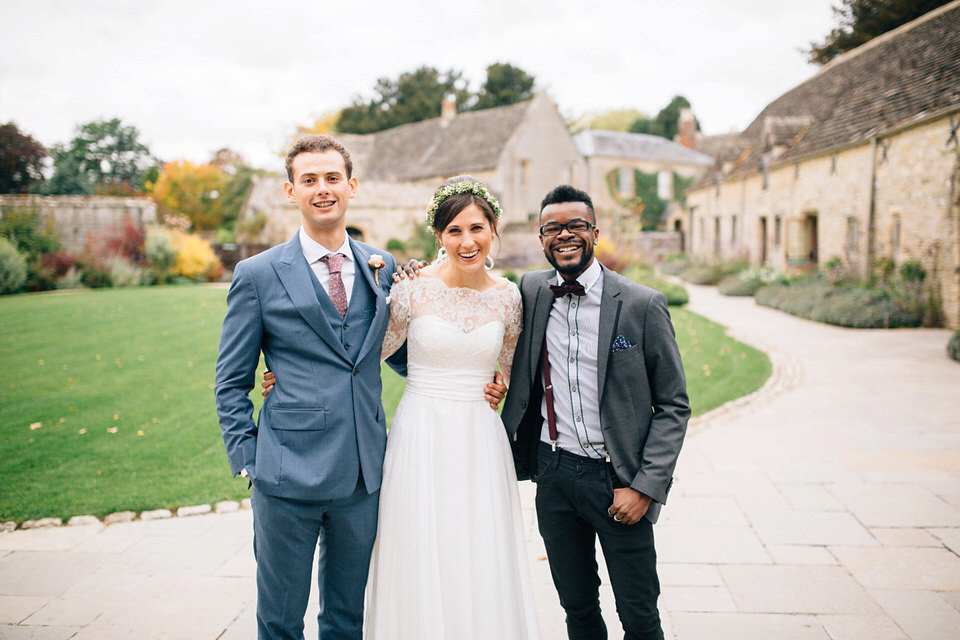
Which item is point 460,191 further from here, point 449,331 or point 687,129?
point 687,129

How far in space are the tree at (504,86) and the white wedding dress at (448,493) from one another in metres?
53.7

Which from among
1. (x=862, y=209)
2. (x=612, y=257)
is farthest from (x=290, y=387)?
(x=612, y=257)

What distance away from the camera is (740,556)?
4.23 meters

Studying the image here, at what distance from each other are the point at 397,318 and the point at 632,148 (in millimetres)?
43264

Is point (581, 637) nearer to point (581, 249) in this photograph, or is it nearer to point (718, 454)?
point (581, 249)

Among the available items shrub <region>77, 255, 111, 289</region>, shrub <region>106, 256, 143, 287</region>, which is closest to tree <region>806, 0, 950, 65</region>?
shrub <region>106, 256, 143, 287</region>

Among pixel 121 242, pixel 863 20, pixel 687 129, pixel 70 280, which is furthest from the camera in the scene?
pixel 687 129

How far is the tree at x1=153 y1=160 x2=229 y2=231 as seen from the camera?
43.3 meters

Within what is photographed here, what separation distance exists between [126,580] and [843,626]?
13.6 ft

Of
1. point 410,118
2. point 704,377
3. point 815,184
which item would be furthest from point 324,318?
point 410,118

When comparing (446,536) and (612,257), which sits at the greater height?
(612,257)

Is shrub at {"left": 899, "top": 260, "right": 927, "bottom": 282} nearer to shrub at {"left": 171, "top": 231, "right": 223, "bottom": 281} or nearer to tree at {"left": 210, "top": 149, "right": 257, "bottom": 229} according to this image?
shrub at {"left": 171, "top": 231, "right": 223, "bottom": 281}

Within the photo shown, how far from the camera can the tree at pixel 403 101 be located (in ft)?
173

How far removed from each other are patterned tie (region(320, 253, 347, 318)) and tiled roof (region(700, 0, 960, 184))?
592 inches
